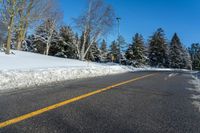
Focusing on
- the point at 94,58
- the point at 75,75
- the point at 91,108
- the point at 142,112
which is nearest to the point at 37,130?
the point at 91,108

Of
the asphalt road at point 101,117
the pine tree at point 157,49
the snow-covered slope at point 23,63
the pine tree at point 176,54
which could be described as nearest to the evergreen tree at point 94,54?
the pine tree at point 157,49

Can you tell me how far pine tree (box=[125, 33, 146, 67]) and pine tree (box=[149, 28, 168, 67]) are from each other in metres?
7.89

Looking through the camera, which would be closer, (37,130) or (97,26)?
(37,130)

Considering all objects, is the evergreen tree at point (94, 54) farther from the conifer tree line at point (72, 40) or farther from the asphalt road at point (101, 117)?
the asphalt road at point (101, 117)

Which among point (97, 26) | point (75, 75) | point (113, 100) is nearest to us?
point (113, 100)

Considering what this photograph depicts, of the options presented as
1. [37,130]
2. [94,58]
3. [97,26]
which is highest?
[97,26]

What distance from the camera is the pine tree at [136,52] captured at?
152ft

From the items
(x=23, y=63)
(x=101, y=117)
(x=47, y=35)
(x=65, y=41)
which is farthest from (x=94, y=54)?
(x=101, y=117)

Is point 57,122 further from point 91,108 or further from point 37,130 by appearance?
point 91,108

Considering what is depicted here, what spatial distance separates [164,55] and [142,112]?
5329 centimetres

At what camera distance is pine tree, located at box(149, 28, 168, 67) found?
177 ft

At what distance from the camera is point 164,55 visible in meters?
54.8

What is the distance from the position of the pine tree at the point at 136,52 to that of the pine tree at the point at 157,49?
25.9ft

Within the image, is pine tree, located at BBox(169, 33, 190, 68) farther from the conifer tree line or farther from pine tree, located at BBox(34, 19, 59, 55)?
pine tree, located at BBox(34, 19, 59, 55)
